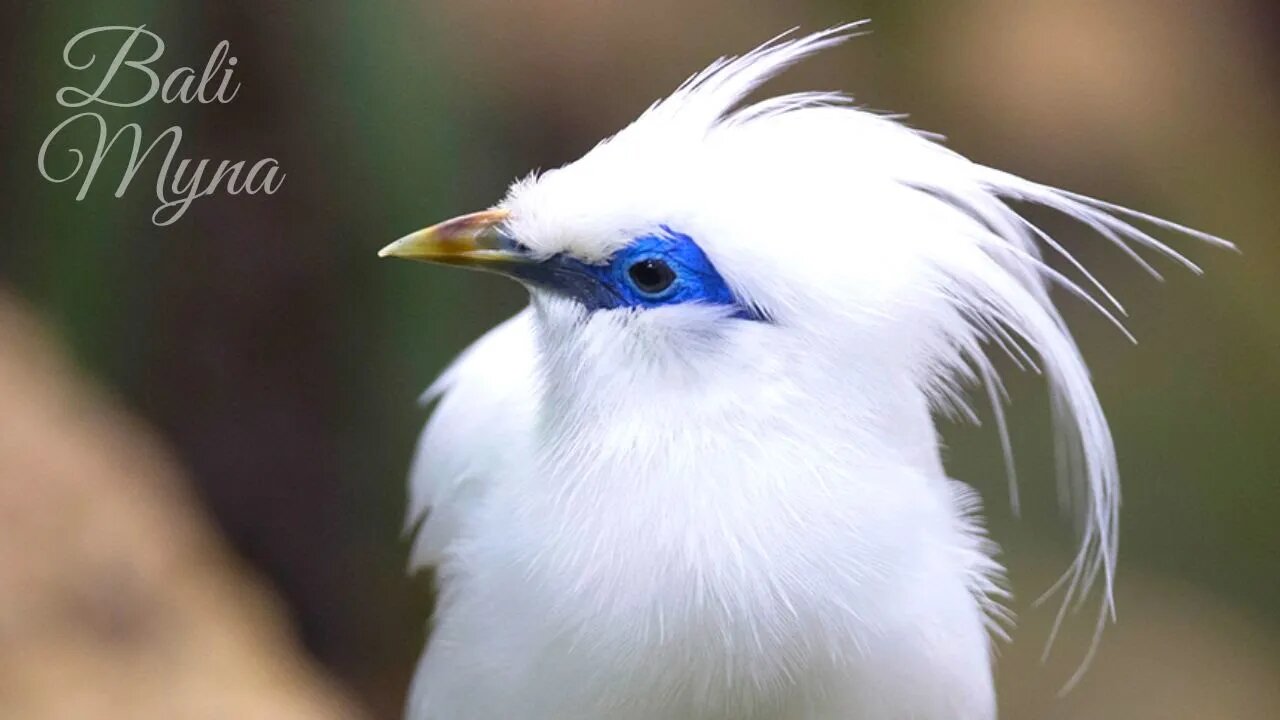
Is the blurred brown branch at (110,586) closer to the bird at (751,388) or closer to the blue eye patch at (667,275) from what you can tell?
the bird at (751,388)

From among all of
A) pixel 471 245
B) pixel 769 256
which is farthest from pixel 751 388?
pixel 471 245

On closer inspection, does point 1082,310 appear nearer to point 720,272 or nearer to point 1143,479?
point 1143,479

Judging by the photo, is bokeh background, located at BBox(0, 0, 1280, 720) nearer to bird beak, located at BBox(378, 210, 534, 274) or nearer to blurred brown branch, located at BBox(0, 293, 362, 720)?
blurred brown branch, located at BBox(0, 293, 362, 720)

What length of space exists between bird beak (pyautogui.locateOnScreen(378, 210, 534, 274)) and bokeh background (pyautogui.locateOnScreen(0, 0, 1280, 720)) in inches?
14.8

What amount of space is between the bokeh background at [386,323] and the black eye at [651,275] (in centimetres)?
43

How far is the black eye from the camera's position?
2.07 ft

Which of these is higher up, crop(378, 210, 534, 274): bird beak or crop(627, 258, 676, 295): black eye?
crop(378, 210, 534, 274): bird beak

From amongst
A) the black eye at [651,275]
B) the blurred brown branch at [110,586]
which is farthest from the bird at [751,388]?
the blurred brown branch at [110,586]

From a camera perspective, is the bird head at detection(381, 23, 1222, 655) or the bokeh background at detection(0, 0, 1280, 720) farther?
the bokeh background at detection(0, 0, 1280, 720)

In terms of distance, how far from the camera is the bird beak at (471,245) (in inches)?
26.5

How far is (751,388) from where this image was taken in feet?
2.09

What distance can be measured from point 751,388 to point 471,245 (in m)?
0.19

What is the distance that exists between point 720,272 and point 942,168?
16 cm

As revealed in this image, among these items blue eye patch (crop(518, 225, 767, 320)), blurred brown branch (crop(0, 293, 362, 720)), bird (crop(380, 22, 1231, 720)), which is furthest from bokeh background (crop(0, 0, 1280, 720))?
blue eye patch (crop(518, 225, 767, 320))
